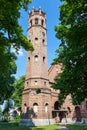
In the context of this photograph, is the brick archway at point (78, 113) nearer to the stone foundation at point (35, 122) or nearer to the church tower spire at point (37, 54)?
the stone foundation at point (35, 122)

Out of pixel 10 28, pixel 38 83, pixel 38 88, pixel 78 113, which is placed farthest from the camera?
pixel 78 113

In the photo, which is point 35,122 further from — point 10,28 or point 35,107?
point 10,28

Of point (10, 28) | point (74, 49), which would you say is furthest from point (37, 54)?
point (10, 28)

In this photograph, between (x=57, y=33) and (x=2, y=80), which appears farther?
(x=2, y=80)

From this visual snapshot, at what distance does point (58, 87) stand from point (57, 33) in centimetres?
534

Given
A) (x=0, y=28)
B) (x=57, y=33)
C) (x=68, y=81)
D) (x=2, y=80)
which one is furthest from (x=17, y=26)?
(x=2, y=80)

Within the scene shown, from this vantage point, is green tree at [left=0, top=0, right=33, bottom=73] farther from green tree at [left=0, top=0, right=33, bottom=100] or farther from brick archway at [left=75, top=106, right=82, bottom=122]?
brick archway at [left=75, top=106, right=82, bottom=122]

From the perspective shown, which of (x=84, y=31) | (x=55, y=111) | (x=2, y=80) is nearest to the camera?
(x=84, y=31)

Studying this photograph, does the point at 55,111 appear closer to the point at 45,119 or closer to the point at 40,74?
the point at 45,119

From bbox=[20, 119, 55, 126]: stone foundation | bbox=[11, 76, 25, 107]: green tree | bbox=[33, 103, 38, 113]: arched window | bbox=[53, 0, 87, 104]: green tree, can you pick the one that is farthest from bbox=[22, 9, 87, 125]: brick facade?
bbox=[53, 0, 87, 104]: green tree

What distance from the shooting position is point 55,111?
41.9 metres

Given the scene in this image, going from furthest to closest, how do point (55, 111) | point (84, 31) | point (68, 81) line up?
point (55, 111) < point (68, 81) < point (84, 31)

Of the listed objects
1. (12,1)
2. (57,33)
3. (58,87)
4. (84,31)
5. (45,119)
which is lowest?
(45,119)

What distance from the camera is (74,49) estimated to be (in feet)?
52.3
